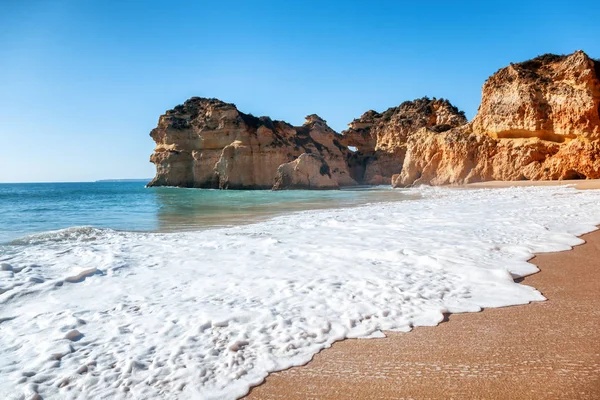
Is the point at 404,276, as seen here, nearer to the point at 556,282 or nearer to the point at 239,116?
the point at 556,282

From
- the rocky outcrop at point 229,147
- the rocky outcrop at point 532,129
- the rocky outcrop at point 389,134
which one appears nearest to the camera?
the rocky outcrop at point 532,129

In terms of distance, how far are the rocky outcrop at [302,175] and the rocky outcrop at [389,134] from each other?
14.0 metres

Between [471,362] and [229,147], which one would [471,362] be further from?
[229,147]

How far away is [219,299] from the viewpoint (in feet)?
12.5

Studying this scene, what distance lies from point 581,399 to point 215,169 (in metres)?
47.9

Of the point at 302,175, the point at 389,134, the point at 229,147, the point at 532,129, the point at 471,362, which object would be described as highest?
the point at 389,134

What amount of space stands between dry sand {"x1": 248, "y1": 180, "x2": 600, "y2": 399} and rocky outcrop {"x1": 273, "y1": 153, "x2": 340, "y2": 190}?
115 feet

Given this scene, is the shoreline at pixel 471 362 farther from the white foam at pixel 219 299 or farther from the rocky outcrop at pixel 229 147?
the rocky outcrop at pixel 229 147

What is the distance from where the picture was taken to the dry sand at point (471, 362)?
216cm

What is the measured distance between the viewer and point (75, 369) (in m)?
2.46

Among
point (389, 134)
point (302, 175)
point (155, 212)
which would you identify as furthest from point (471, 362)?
point (389, 134)

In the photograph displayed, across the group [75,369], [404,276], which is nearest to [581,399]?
[404,276]

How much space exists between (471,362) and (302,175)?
1421 inches

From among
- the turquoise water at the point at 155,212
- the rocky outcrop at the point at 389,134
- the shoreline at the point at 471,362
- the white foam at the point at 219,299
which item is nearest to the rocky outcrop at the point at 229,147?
the rocky outcrop at the point at 389,134
